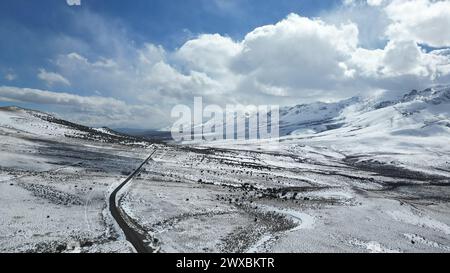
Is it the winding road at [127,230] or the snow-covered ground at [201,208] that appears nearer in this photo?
the winding road at [127,230]

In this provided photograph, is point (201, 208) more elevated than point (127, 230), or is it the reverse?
point (127, 230)

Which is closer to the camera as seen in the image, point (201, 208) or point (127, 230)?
point (127, 230)

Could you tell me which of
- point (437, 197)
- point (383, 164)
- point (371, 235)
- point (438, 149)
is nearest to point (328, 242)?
point (371, 235)

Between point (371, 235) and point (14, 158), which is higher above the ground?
point (14, 158)

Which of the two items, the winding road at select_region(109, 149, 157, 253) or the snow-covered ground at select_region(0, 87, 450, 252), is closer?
the winding road at select_region(109, 149, 157, 253)
